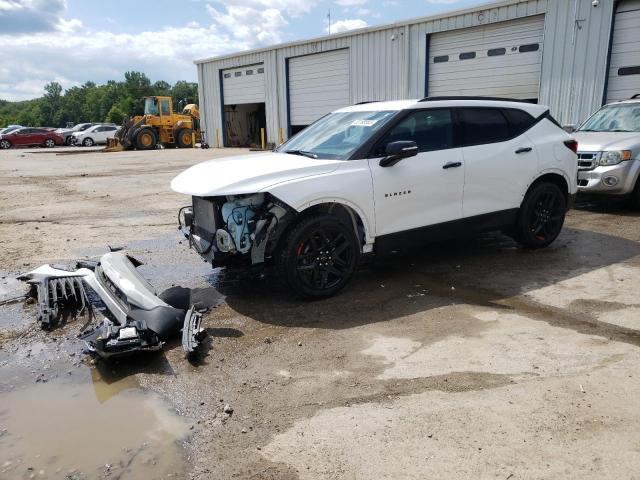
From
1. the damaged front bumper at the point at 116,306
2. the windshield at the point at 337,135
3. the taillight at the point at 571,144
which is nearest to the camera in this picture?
the damaged front bumper at the point at 116,306

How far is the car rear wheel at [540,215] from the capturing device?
6230mm

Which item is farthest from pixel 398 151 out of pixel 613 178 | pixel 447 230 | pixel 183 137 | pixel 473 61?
pixel 183 137

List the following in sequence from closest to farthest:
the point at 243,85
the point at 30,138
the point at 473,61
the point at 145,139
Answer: the point at 473,61, the point at 243,85, the point at 145,139, the point at 30,138

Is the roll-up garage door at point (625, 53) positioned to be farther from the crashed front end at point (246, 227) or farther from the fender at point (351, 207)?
the crashed front end at point (246, 227)

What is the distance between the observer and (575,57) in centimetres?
1428

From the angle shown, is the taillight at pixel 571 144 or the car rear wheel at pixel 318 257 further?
the taillight at pixel 571 144

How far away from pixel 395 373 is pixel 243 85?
2656cm

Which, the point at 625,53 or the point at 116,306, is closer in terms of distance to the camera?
the point at 116,306

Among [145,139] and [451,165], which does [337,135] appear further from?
[145,139]

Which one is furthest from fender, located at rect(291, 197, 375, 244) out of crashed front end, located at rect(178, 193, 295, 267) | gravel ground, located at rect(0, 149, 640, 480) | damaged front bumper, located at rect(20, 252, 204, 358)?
damaged front bumper, located at rect(20, 252, 204, 358)

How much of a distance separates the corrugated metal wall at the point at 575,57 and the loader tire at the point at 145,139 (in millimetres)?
22061

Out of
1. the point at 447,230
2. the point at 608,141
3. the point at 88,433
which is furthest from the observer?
the point at 608,141

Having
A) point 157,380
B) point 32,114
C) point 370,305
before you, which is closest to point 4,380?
point 157,380

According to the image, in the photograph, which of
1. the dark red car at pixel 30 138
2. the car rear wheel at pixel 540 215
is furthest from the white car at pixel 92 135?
the car rear wheel at pixel 540 215
